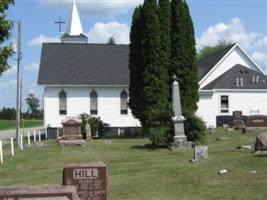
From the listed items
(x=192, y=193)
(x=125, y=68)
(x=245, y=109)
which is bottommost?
(x=192, y=193)

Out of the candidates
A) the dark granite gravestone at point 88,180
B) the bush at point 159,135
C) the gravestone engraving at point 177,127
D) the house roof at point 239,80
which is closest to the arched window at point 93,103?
the house roof at point 239,80

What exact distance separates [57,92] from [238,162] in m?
31.8

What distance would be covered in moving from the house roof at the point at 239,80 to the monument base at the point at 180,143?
23245 mm

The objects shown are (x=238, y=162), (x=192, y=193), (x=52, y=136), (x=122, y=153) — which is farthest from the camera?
(x=52, y=136)

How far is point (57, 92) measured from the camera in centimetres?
4834

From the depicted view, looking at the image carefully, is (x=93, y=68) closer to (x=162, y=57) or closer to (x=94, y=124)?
(x=94, y=124)

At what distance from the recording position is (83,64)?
169 feet

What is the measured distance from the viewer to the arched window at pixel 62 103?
4825cm

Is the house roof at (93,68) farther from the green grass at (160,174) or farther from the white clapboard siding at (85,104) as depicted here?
the green grass at (160,174)

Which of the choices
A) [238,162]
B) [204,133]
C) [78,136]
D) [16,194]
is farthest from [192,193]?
[78,136]

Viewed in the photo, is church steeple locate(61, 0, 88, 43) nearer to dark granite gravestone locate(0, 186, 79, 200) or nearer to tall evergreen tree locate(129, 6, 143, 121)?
tall evergreen tree locate(129, 6, 143, 121)

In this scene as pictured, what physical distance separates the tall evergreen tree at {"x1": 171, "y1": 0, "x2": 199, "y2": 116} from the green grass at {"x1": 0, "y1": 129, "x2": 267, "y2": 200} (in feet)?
39.3

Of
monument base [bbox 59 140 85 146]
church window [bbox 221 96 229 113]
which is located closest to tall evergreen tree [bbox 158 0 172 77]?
monument base [bbox 59 140 85 146]

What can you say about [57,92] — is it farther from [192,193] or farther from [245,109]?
[192,193]
